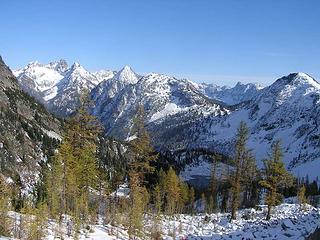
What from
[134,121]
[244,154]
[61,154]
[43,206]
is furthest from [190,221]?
[43,206]

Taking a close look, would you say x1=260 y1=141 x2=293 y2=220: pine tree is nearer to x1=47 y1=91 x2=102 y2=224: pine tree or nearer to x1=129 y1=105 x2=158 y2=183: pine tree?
x1=129 y1=105 x2=158 y2=183: pine tree

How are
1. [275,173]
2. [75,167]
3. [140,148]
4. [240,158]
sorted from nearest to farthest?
[75,167]
[140,148]
[275,173]
[240,158]

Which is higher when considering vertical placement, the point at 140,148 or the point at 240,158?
the point at 240,158

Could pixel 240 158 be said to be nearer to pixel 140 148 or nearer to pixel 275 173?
pixel 275 173

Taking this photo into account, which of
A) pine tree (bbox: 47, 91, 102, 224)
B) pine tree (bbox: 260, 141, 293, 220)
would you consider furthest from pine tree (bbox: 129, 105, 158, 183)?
pine tree (bbox: 260, 141, 293, 220)

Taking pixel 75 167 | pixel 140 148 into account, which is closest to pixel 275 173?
pixel 140 148

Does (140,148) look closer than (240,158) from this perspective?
Yes

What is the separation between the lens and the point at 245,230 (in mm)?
42781

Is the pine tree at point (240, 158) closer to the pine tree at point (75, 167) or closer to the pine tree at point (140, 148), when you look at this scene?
the pine tree at point (140, 148)

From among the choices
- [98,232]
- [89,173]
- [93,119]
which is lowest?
[98,232]

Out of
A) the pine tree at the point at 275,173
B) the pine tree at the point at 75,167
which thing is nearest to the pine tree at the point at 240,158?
the pine tree at the point at 275,173

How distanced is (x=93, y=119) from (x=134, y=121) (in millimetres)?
4079

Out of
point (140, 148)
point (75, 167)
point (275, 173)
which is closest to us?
point (75, 167)

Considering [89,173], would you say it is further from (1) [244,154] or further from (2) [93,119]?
(1) [244,154]
